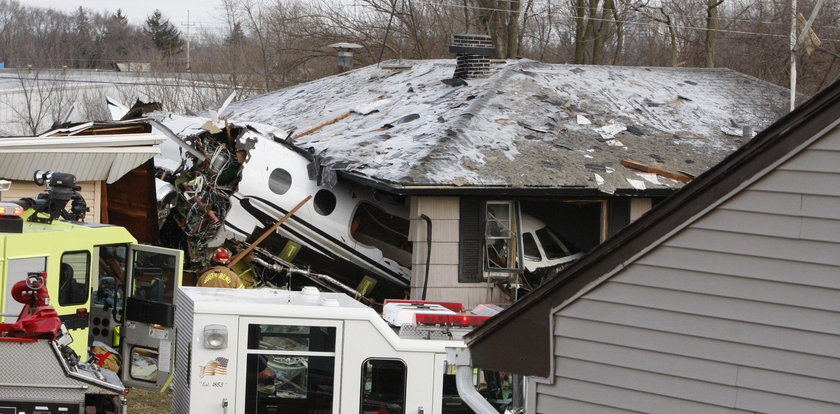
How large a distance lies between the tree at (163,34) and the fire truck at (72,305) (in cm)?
8012

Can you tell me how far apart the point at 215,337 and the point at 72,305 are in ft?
11.4

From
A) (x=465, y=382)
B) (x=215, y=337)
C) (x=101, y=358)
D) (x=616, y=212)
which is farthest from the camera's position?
(x=616, y=212)

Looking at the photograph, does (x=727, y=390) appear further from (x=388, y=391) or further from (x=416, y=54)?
(x=416, y=54)

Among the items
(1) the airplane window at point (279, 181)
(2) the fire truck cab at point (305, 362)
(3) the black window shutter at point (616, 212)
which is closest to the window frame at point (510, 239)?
(3) the black window shutter at point (616, 212)

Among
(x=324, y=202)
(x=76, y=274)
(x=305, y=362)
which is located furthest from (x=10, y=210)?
(x=324, y=202)

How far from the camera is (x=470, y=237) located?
18.5m

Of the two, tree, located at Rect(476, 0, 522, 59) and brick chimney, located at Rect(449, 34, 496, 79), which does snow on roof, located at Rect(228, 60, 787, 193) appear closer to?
brick chimney, located at Rect(449, 34, 496, 79)

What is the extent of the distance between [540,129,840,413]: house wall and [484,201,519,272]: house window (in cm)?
1167

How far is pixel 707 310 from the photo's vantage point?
6.54 meters

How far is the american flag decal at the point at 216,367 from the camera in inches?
363

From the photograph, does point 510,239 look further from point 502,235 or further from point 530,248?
point 530,248

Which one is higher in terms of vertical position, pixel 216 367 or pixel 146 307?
pixel 216 367

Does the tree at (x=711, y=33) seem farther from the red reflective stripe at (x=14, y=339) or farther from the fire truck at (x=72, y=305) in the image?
the red reflective stripe at (x=14, y=339)

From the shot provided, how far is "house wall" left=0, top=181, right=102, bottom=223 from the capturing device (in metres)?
17.0
